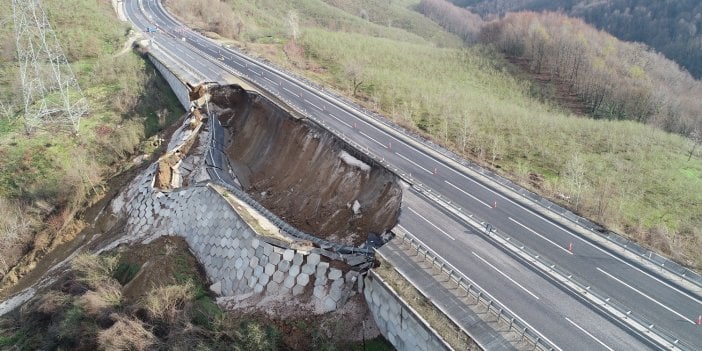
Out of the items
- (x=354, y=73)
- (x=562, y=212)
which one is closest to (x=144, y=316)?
(x=562, y=212)

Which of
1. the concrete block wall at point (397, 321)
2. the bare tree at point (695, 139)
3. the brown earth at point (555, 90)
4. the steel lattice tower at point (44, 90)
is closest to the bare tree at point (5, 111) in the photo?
the steel lattice tower at point (44, 90)

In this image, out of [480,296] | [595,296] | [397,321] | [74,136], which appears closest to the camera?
[480,296]

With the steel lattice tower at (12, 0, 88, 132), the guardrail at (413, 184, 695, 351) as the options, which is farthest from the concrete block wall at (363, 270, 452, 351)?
the steel lattice tower at (12, 0, 88, 132)

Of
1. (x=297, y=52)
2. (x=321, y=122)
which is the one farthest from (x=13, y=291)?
(x=297, y=52)

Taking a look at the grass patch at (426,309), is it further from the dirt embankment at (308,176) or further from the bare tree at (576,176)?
the bare tree at (576,176)

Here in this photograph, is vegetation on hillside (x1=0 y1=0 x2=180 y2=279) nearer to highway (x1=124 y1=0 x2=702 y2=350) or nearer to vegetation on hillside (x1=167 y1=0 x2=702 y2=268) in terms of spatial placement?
vegetation on hillside (x1=167 y1=0 x2=702 y2=268)

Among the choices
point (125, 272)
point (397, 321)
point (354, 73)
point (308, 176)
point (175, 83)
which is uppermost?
point (175, 83)

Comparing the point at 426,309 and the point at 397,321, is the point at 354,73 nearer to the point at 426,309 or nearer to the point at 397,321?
the point at 397,321

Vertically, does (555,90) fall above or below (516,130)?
below
